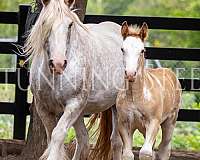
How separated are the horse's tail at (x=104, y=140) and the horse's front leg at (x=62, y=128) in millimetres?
1488

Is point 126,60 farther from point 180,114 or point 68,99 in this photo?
point 180,114

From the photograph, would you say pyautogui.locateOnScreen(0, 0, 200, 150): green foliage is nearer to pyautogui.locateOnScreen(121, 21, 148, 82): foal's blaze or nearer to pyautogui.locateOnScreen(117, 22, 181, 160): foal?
pyautogui.locateOnScreen(117, 22, 181, 160): foal

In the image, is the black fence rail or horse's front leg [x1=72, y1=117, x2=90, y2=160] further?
the black fence rail

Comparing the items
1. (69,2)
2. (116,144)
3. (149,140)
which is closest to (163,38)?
(116,144)

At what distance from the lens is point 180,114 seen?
29.8 ft

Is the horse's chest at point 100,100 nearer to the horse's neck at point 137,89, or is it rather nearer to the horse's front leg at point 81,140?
the horse's front leg at point 81,140

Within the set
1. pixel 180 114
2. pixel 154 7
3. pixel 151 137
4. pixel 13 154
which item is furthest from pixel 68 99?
pixel 154 7

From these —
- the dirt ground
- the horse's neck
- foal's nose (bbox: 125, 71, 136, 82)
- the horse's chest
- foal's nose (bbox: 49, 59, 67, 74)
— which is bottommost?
the dirt ground

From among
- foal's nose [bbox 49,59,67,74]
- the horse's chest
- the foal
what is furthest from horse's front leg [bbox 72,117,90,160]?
foal's nose [bbox 49,59,67,74]

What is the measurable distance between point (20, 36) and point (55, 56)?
3.33m

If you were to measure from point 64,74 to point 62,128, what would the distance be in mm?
530

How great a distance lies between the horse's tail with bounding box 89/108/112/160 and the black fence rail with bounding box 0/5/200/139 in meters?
A: 1.57

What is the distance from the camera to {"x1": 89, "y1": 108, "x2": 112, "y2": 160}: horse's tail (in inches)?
306

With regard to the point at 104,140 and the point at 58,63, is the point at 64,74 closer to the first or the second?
the point at 58,63
